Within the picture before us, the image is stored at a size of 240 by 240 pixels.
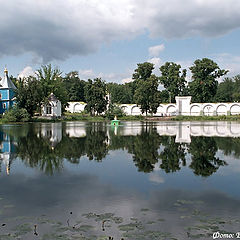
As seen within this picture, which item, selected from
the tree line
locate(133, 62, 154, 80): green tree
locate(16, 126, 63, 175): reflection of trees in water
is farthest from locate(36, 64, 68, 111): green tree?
locate(16, 126, 63, 175): reflection of trees in water

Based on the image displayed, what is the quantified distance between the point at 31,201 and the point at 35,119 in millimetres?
45479

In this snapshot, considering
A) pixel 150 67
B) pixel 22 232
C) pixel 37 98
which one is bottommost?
pixel 22 232

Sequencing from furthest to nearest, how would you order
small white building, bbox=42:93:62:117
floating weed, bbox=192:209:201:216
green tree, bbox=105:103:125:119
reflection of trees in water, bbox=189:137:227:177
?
green tree, bbox=105:103:125:119
small white building, bbox=42:93:62:117
reflection of trees in water, bbox=189:137:227:177
floating weed, bbox=192:209:201:216

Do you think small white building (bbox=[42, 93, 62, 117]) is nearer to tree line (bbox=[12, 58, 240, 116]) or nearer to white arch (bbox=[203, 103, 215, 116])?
tree line (bbox=[12, 58, 240, 116])

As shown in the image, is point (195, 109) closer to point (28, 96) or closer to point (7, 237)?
point (28, 96)

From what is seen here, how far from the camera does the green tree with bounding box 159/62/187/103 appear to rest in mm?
75244

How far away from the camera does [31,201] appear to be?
6.15m

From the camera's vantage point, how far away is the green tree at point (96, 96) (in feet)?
209

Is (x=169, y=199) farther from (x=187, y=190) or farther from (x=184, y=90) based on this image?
(x=184, y=90)

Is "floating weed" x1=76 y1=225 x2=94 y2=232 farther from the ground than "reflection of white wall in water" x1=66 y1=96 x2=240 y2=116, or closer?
closer

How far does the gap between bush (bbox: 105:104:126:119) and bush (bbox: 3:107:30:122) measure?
62.3 ft

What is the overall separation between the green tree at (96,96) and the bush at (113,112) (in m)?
2.06

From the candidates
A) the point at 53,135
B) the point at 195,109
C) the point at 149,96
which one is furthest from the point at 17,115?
the point at 195,109

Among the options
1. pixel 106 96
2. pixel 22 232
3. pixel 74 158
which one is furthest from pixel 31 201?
pixel 106 96
